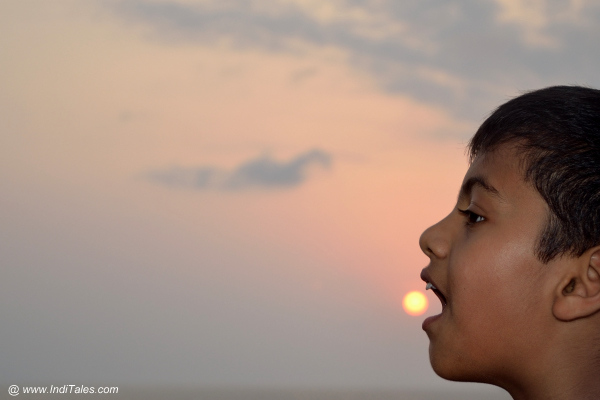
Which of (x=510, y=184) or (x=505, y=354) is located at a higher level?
(x=510, y=184)

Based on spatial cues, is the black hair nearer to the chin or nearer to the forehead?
the forehead

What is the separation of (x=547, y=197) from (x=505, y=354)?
24.0 inches

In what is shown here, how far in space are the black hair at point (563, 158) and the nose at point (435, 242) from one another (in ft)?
1.24

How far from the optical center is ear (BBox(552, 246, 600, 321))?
2527 millimetres

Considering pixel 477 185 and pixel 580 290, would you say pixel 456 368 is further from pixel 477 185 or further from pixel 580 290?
pixel 477 185

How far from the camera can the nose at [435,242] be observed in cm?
285

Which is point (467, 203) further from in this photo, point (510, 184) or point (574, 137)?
point (574, 137)

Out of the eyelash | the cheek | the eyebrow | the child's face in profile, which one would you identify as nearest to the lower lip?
the child's face in profile

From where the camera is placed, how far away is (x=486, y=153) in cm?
286

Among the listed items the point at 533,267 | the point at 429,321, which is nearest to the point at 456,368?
the point at 429,321

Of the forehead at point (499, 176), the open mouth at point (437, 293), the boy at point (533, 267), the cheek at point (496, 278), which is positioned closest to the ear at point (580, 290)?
the boy at point (533, 267)

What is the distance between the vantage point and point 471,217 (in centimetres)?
281

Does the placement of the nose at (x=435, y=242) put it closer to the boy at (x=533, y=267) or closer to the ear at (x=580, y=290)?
A: the boy at (x=533, y=267)

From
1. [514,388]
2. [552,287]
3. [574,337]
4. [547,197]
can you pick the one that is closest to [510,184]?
[547,197]
